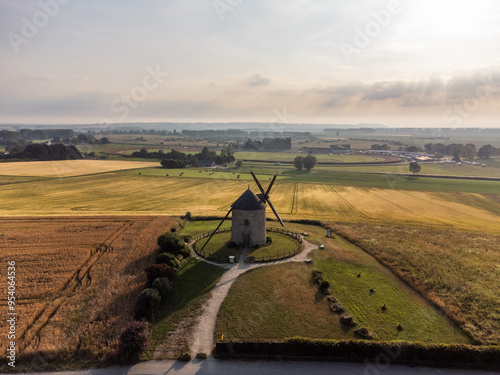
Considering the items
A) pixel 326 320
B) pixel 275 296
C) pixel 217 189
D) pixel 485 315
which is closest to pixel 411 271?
pixel 485 315

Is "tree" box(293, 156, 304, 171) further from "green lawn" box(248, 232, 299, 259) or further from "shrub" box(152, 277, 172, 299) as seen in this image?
"shrub" box(152, 277, 172, 299)

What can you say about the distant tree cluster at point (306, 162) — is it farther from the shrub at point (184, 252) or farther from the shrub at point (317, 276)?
the shrub at point (317, 276)

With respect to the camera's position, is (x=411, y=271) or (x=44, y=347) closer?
(x=44, y=347)

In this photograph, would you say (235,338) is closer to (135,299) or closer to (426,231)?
(135,299)

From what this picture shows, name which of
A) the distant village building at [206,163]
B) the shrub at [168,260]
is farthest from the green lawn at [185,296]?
the distant village building at [206,163]

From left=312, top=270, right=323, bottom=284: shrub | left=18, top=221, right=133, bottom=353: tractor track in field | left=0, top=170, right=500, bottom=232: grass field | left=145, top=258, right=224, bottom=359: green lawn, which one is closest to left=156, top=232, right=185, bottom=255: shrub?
left=145, top=258, right=224, bottom=359: green lawn
